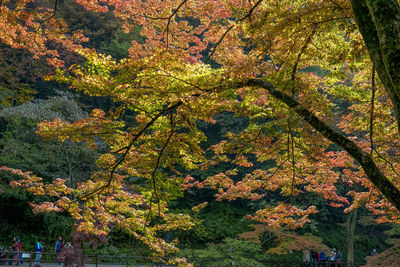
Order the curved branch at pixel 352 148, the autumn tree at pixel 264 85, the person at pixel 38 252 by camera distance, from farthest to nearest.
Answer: the person at pixel 38 252
the autumn tree at pixel 264 85
the curved branch at pixel 352 148

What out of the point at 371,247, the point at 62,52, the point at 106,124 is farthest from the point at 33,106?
the point at 371,247

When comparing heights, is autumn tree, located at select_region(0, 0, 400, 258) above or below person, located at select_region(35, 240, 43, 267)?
above

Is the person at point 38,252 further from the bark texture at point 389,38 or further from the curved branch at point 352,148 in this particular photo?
the bark texture at point 389,38

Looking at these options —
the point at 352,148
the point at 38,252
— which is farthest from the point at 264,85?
the point at 38,252

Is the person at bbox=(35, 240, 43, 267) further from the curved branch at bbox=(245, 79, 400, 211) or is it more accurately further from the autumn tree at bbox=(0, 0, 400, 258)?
the curved branch at bbox=(245, 79, 400, 211)

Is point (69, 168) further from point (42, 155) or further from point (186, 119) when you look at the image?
point (186, 119)

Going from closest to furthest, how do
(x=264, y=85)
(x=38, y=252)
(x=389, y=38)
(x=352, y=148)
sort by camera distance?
(x=389, y=38) < (x=352, y=148) < (x=264, y=85) < (x=38, y=252)

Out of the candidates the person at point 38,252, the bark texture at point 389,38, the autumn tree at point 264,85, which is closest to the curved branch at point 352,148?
the autumn tree at point 264,85

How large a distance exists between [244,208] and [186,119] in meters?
13.9

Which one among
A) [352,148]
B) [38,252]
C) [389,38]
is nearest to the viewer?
[389,38]

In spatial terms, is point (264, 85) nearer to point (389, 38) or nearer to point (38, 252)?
point (389, 38)

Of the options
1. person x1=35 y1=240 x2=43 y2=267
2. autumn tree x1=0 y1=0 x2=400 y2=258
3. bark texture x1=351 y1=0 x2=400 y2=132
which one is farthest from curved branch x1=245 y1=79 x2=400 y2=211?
person x1=35 y1=240 x2=43 y2=267

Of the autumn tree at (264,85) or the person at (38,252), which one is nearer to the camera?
the autumn tree at (264,85)

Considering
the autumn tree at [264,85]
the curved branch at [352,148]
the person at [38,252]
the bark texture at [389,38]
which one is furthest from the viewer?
the person at [38,252]
